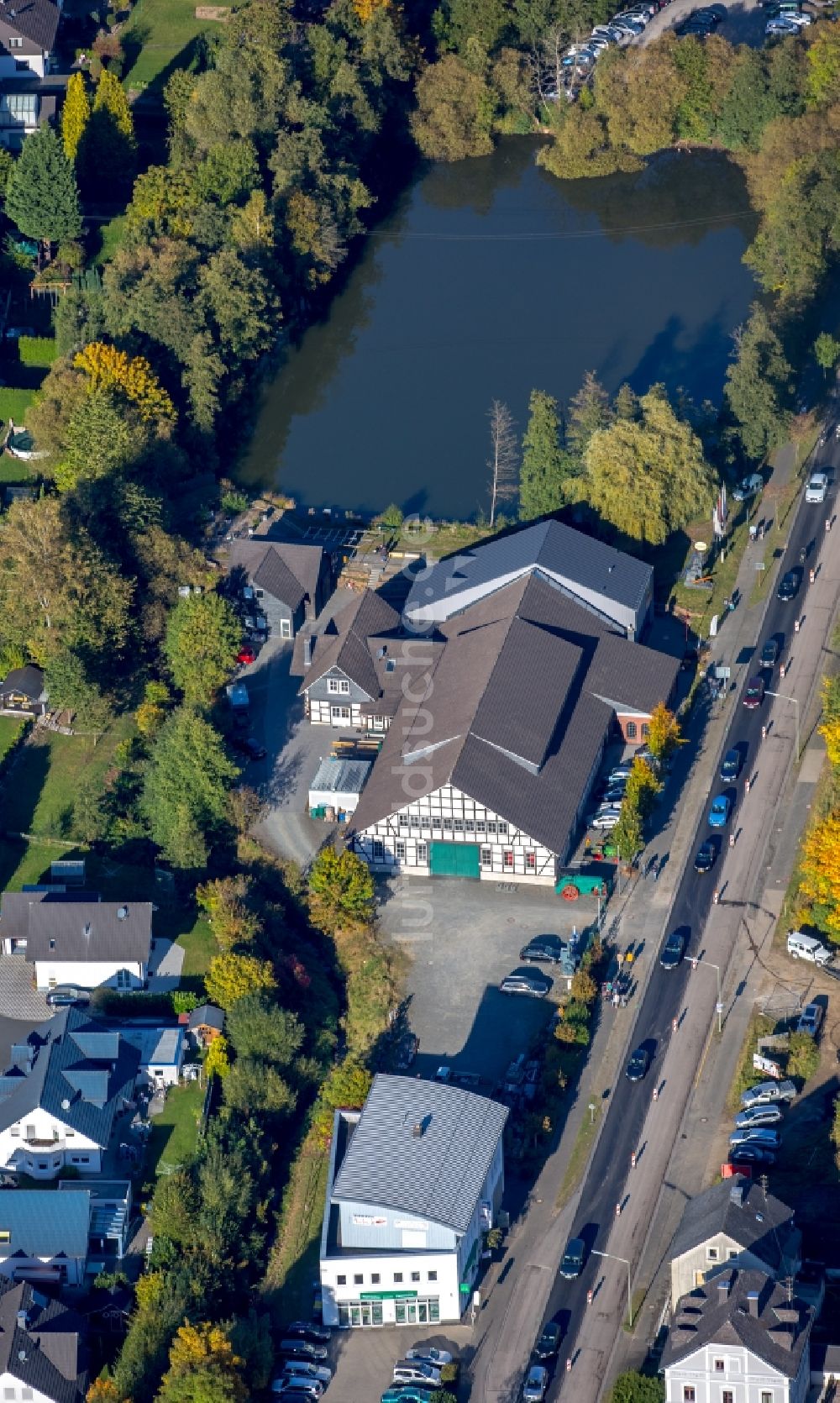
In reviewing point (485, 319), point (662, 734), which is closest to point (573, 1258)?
point (662, 734)

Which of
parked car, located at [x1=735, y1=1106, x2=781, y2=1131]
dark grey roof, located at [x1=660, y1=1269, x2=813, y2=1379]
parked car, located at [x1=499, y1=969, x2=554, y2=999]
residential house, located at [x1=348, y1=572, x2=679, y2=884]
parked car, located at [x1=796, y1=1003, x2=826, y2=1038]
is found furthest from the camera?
residential house, located at [x1=348, y1=572, x2=679, y2=884]

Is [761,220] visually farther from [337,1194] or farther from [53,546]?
[337,1194]

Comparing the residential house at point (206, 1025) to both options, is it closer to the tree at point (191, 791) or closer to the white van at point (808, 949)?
the tree at point (191, 791)

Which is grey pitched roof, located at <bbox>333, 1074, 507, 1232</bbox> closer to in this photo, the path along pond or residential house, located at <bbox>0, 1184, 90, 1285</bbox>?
residential house, located at <bbox>0, 1184, 90, 1285</bbox>

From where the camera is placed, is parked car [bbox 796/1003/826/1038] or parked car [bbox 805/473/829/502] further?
parked car [bbox 805/473/829/502]

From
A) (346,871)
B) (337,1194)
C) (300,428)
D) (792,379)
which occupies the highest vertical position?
(792,379)

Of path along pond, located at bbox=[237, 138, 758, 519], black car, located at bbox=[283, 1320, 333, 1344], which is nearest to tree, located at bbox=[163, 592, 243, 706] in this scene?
path along pond, located at bbox=[237, 138, 758, 519]

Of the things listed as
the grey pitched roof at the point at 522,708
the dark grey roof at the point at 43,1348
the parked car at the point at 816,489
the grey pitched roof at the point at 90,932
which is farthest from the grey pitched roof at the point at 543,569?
the dark grey roof at the point at 43,1348

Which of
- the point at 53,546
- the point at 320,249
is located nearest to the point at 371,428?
the point at 320,249
